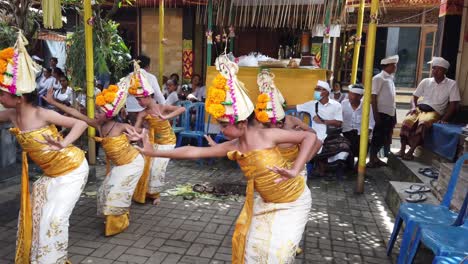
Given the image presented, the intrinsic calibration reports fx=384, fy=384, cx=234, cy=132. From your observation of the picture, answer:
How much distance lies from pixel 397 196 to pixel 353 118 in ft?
8.46

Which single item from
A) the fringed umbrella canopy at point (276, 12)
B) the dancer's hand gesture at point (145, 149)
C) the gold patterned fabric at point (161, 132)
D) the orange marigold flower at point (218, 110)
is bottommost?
the gold patterned fabric at point (161, 132)

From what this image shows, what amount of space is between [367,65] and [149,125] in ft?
11.1

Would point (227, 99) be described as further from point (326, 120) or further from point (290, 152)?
point (326, 120)

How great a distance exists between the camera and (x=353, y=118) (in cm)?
741

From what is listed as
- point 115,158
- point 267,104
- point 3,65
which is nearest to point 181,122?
point 115,158

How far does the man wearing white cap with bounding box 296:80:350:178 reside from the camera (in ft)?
22.7

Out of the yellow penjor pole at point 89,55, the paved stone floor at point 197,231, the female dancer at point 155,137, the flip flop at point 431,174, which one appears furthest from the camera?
the yellow penjor pole at point 89,55

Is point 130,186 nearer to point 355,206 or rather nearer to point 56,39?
point 355,206

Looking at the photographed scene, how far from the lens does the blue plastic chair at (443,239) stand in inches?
112

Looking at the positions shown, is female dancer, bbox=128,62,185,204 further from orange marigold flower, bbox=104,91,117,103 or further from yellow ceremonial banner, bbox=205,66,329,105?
yellow ceremonial banner, bbox=205,66,329,105

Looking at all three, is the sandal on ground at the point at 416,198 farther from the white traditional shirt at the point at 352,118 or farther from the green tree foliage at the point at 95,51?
the green tree foliage at the point at 95,51

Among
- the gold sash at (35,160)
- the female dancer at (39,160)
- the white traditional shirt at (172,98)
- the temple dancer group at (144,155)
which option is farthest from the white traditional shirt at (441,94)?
the gold sash at (35,160)

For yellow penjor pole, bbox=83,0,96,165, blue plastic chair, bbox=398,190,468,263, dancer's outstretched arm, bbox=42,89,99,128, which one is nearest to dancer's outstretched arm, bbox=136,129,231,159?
dancer's outstretched arm, bbox=42,89,99,128

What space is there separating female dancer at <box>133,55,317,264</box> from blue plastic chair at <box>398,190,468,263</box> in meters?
1.04
